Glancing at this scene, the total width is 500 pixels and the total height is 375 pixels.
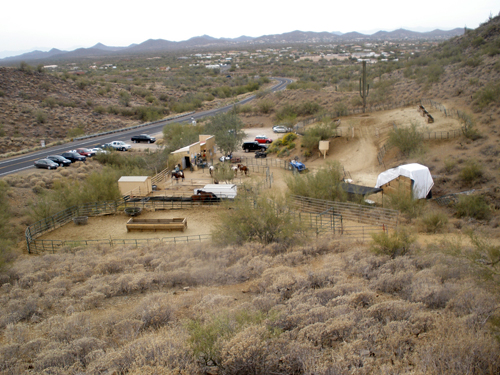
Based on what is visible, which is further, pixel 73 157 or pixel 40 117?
pixel 40 117

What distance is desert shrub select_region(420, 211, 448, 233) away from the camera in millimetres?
18364

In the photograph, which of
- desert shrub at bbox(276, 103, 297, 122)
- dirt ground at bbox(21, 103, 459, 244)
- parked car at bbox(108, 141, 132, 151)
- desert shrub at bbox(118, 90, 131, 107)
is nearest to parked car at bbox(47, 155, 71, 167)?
parked car at bbox(108, 141, 132, 151)

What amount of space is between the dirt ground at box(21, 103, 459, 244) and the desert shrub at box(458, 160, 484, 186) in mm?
5995

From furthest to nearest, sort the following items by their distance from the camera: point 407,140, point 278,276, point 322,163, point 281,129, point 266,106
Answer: point 266,106, point 281,129, point 322,163, point 407,140, point 278,276

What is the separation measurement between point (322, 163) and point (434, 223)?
17516 mm

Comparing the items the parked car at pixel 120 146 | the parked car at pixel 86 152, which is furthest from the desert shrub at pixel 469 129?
the parked car at pixel 86 152

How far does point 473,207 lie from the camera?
65.7ft

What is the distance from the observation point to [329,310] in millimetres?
9148

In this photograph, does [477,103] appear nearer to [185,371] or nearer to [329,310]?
[329,310]

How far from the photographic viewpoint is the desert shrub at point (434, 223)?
18.4m

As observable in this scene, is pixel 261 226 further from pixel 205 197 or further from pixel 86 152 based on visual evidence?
pixel 86 152

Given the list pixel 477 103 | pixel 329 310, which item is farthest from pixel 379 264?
pixel 477 103

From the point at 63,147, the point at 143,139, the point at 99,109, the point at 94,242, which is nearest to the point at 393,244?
the point at 94,242

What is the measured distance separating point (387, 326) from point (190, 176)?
27.4 m
